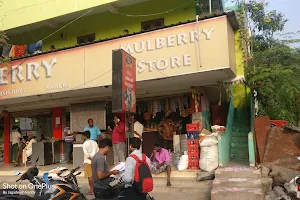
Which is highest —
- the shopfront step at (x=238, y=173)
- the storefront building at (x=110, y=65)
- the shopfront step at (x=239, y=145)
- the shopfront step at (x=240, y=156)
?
the storefront building at (x=110, y=65)

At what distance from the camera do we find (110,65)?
9625mm

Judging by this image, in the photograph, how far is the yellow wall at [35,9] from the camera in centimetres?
1127

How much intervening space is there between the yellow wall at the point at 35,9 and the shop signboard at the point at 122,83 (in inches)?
201

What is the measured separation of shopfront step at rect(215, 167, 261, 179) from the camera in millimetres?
7273

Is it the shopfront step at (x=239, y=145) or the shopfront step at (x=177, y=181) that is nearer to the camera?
the shopfront step at (x=177, y=181)

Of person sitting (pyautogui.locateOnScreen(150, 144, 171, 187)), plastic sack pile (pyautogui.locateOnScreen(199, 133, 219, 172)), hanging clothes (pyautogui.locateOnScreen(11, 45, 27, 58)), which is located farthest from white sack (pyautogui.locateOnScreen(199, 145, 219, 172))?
hanging clothes (pyautogui.locateOnScreen(11, 45, 27, 58))

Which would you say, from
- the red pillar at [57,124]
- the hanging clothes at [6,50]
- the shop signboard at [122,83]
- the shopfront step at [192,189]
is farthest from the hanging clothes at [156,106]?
the hanging clothes at [6,50]

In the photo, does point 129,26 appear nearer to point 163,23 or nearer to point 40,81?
point 163,23

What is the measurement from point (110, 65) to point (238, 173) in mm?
5047

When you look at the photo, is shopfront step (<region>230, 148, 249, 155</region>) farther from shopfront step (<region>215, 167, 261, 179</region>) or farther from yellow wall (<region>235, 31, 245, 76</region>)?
yellow wall (<region>235, 31, 245, 76</region>)

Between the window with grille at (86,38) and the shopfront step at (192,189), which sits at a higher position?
the window with grille at (86,38)

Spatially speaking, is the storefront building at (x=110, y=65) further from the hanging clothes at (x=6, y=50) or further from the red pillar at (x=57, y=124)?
the hanging clothes at (x=6, y=50)

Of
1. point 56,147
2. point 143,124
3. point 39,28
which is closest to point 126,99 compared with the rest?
point 143,124

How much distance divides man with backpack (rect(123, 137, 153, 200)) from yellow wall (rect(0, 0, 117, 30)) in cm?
792
